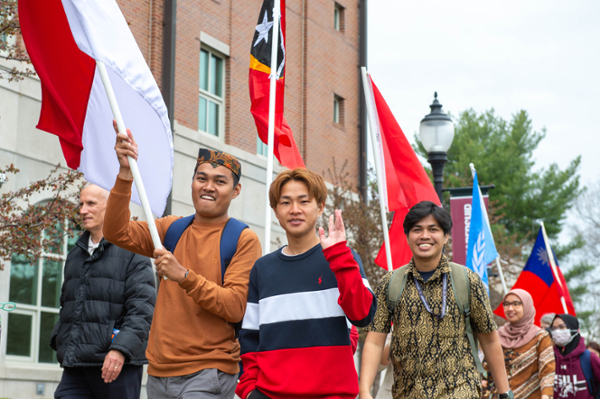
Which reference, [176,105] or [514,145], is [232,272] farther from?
[514,145]

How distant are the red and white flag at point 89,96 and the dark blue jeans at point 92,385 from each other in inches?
53.4

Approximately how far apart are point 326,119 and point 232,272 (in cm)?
2034

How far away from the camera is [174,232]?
5141 mm

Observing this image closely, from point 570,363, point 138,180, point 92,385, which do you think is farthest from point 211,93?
point 138,180

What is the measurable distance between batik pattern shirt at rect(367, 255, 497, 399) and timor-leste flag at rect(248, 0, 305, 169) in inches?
152

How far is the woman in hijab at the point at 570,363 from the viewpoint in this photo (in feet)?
36.3

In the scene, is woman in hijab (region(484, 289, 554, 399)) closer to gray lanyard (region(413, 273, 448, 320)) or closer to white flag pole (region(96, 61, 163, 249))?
gray lanyard (region(413, 273, 448, 320))

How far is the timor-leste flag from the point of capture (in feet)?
30.1

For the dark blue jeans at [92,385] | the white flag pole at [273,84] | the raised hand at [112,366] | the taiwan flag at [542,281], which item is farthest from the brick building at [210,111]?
the raised hand at [112,366]

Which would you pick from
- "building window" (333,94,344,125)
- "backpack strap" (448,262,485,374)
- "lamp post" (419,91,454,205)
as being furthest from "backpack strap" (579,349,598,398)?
"building window" (333,94,344,125)

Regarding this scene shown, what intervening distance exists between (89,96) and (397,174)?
530 cm

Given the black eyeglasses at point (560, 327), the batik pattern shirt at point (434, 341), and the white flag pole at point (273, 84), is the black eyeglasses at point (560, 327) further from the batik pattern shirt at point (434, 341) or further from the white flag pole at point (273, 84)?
the batik pattern shirt at point (434, 341)

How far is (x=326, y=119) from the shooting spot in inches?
984

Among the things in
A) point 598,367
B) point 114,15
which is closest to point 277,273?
point 114,15
